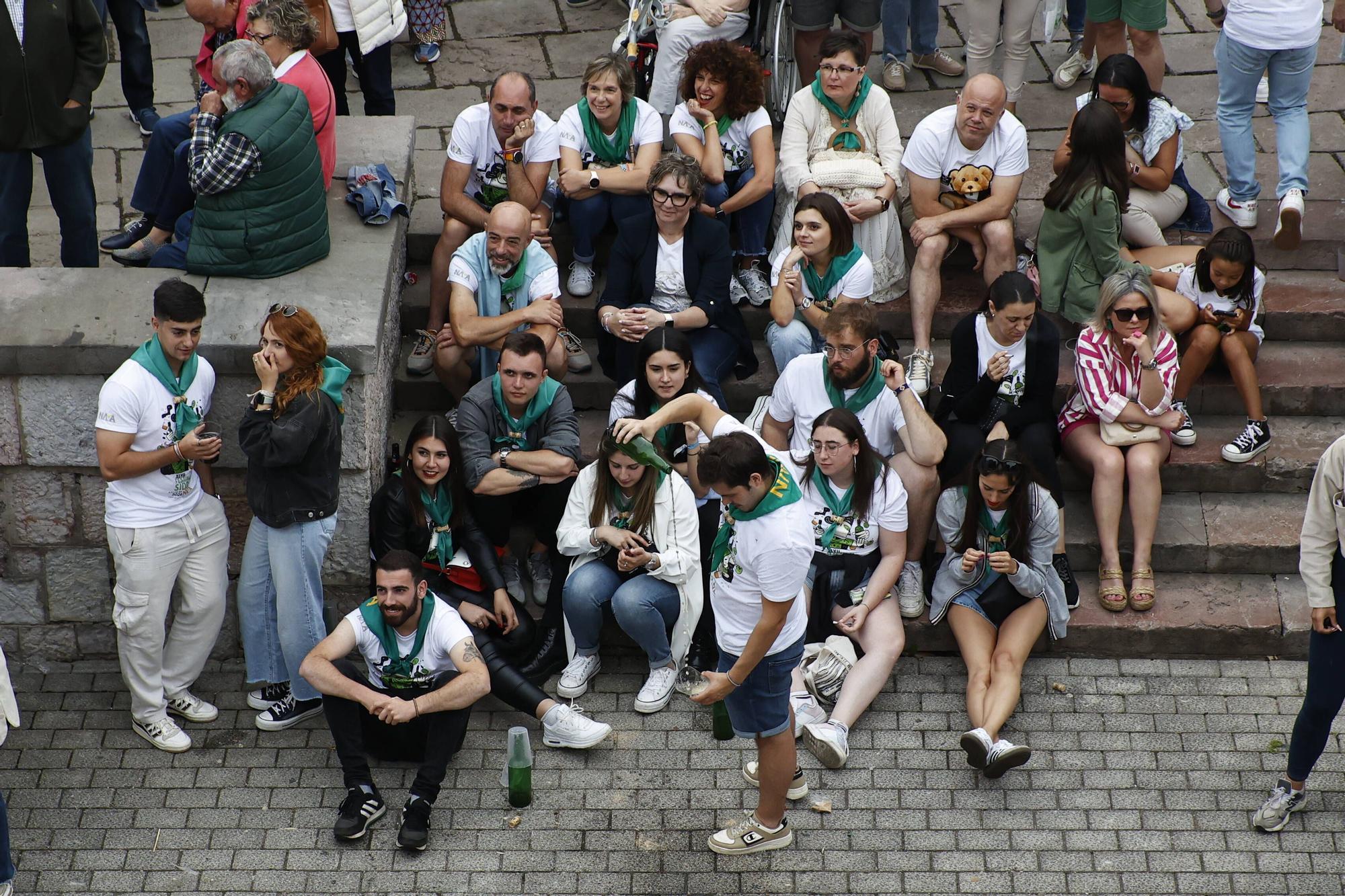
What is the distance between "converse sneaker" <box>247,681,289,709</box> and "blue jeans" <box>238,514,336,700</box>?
32 millimetres

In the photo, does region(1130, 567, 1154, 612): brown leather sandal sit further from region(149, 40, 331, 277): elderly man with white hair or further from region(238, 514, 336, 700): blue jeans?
region(149, 40, 331, 277): elderly man with white hair

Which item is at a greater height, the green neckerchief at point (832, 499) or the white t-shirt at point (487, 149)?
the white t-shirt at point (487, 149)

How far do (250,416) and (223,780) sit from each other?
1577 millimetres

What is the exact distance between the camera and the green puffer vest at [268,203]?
6.77m

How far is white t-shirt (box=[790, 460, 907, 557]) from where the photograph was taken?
685cm

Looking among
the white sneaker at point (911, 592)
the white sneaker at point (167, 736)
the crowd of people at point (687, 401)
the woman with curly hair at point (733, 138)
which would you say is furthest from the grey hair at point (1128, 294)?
the white sneaker at point (167, 736)

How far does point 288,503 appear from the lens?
650cm

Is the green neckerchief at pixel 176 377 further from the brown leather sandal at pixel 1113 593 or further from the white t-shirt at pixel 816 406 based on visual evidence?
the brown leather sandal at pixel 1113 593

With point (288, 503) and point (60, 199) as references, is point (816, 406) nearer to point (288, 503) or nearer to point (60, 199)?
point (288, 503)

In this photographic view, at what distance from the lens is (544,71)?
10.2m

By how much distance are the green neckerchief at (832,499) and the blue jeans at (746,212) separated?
5.92 ft

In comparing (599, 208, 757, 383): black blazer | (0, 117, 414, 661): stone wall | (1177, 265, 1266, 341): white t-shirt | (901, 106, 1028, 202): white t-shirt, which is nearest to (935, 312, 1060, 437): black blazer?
(1177, 265, 1266, 341): white t-shirt

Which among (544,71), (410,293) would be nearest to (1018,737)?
(410,293)

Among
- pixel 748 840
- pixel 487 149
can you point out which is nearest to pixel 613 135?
pixel 487 149
